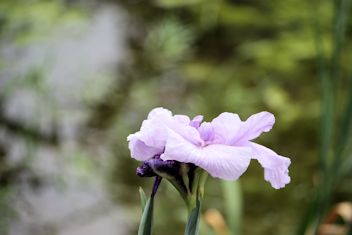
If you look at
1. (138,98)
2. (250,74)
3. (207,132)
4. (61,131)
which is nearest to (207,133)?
(207,132)

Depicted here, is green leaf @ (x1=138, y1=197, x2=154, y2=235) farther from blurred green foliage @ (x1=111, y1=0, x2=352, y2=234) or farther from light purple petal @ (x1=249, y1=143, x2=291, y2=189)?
blurred green foliage @ (x1=111, y1=0, x2=352, y2=234)

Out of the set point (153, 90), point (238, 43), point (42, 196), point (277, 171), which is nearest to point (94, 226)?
point (42, 196)

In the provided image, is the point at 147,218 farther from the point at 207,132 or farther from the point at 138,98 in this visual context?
the point at 138,98

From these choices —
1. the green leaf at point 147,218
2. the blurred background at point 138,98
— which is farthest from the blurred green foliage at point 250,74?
the green leaf at point 147,218

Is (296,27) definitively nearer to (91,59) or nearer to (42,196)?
(91,59)

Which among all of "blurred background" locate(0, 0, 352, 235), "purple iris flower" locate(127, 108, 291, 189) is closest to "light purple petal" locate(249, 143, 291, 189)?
"purple iris flower" locate(127, 108, 291, 189)
